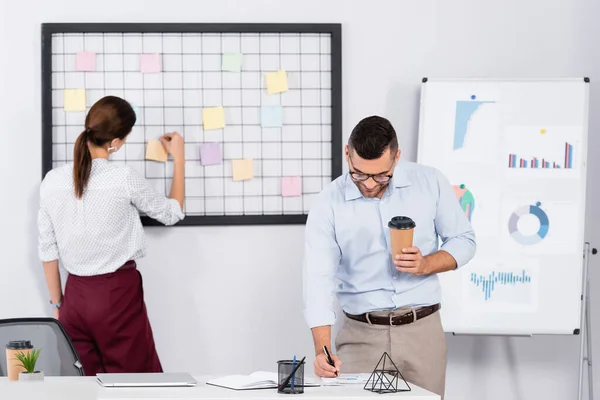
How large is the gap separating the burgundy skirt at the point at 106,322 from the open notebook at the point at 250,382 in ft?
3.75

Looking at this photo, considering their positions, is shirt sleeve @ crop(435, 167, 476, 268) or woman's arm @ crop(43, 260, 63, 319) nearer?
shirt sleeve @ crop(435, 167, 476, 268)

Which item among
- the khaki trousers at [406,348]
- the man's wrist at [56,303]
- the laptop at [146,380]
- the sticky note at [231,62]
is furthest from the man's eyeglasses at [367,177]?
the man's wrist at [56,303]

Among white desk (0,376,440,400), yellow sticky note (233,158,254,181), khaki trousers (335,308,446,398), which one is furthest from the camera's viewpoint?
yellow sticky note (233,158,254,181)

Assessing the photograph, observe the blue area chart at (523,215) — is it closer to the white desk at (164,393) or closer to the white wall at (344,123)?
the white wall at (344,123)

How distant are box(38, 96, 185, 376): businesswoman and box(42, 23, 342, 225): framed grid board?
0.32m

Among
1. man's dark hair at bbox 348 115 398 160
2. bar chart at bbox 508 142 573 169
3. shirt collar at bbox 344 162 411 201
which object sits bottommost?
shirt collar at bbox 344 162 411 201

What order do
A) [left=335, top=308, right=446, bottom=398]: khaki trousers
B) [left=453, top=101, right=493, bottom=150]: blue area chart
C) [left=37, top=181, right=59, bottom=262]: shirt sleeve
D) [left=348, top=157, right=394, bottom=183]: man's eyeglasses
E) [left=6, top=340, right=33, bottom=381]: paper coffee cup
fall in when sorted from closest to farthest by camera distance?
[left=6, top=340, right=33, bottom=381]: paper coffee cup < [left=348, top=157, right=394, bottom=183]: man's eyeglasses < [left=335, top=308, right=446, bottom=398]: khaki trousers < [left=37, top=181, right=59, bottom=262]: shirt sleeve < [left=453, top=101, right=493, bottom=150]: blue area chart

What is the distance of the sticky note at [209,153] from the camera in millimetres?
3742

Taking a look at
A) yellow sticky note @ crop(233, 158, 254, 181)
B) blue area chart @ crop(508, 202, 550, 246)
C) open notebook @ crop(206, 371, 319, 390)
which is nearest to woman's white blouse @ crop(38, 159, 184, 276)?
yellow sticky note @ crop(233, 158, 254, 181)

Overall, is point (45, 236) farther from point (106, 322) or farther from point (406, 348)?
point (406, 348)

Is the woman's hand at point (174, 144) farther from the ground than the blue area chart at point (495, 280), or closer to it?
farther from the ground

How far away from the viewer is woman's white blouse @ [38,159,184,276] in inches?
131

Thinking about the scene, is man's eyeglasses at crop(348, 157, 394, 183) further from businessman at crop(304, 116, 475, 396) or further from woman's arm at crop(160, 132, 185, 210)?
woman's arm at crop(160, 132, 185, 210)

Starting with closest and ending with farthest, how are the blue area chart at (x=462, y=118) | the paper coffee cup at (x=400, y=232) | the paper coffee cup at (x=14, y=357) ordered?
the paper coffee cup at (x=14, y=357) < the paper coffee cup at (x=400, y=232) < the blue area chart at (x=462, y=118)
